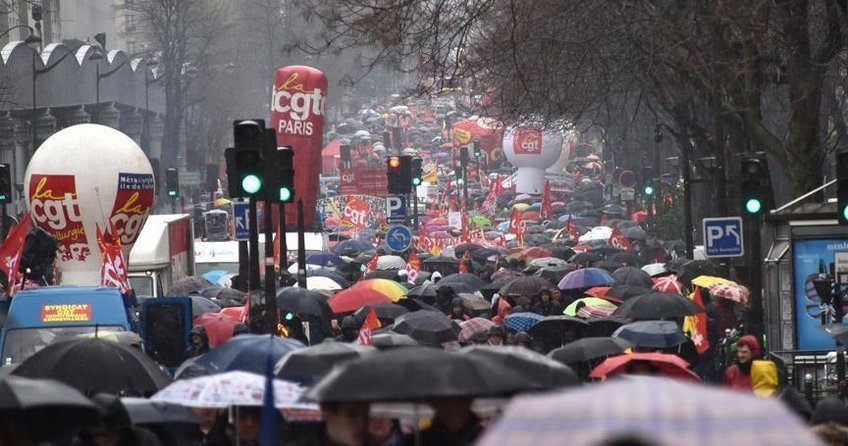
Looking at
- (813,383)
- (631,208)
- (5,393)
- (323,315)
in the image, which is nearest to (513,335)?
(813,383)

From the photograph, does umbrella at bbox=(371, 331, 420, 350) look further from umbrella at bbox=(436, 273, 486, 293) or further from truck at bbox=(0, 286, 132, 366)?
umbrella at bbox=(436, 273, 486, 293)

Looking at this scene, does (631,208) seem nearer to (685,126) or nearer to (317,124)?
(317,124)

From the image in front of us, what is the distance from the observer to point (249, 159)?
17.3 m

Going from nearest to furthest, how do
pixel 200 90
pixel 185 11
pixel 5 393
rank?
pixel 5 393 < pixel 185 11 < pixel 200 90

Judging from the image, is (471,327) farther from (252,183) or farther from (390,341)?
(390,341)

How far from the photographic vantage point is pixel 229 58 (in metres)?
134

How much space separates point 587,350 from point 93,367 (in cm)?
428

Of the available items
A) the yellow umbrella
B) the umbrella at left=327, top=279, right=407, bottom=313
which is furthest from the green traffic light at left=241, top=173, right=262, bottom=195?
the yellow umbrella

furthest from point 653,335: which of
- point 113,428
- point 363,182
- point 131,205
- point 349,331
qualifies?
point 363,182

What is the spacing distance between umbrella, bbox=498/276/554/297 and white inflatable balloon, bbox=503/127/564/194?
6739cm

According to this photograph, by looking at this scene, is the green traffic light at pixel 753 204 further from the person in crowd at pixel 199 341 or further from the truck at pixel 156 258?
the truck at pixel 156 258

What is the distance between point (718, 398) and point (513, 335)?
13163mm

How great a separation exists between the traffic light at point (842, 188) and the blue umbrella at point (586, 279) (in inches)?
416

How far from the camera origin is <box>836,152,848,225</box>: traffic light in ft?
56.4
